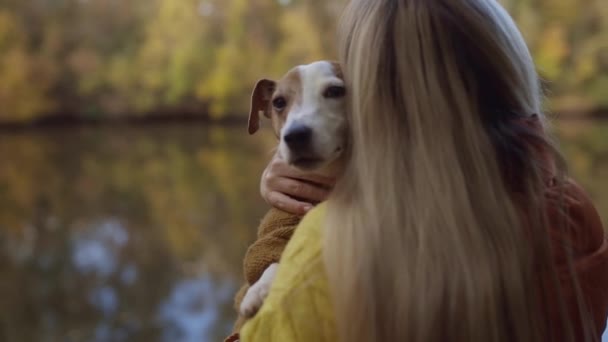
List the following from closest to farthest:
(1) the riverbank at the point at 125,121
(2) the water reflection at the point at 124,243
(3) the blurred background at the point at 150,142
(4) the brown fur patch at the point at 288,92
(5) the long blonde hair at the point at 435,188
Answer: (5) the long blonde hair at the point at 435,188, (4) the brown fur patch at the point at 288,92, (2) the water reflection at the point at 124,243, (3) the blurred background at the point at 150,142, (1) the riverbank at the point at 125,121

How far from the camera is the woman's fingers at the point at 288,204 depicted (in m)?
1.11

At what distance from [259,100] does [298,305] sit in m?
0.82

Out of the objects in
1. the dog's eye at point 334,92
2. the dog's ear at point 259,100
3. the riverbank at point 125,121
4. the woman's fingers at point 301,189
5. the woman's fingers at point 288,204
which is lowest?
the riverbank at point 125,121

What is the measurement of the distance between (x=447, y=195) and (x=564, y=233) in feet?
0.53

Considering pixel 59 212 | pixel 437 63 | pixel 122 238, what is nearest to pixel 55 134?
pixel 59 212

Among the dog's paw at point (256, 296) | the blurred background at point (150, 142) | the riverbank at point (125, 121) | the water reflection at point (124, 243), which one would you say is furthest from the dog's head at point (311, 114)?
the riverbank at point (125, 121)

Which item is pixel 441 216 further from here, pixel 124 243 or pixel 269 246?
pixel 124 243

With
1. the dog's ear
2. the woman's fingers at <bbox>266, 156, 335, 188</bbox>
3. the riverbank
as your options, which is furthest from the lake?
the riverbank

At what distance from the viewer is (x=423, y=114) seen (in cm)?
81

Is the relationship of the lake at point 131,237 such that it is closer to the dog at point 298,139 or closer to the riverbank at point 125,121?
the dog at point 298,139

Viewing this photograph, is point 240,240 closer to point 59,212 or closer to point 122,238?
point 122,238

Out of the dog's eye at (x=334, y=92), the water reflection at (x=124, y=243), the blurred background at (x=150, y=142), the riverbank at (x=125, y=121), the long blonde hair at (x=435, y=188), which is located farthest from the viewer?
the riverbank at (x=125, y=121)

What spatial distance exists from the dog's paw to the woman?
182 millimetres

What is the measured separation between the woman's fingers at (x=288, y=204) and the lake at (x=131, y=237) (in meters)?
3.60
